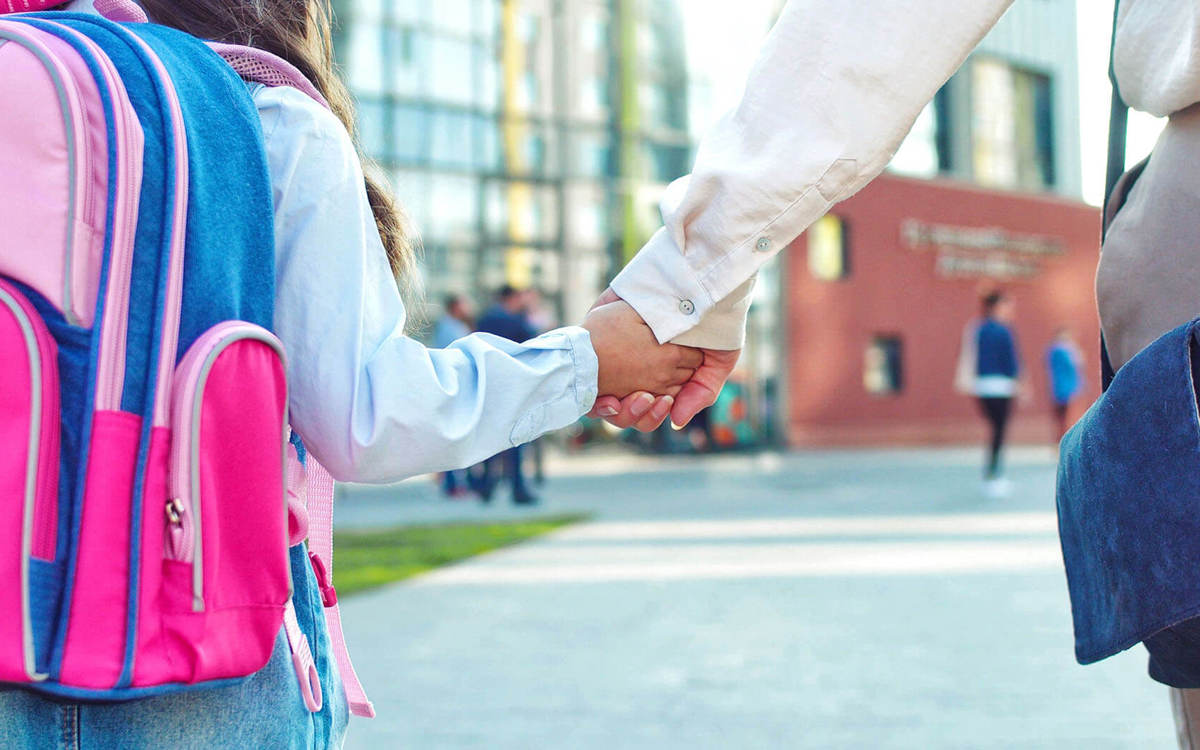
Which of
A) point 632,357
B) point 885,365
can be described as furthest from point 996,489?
point 885,365

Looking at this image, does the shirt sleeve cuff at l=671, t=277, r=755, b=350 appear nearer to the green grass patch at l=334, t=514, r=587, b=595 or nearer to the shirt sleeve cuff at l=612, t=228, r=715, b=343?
the shirt sleeve cuff at l=612, t=228, r=715, b=343

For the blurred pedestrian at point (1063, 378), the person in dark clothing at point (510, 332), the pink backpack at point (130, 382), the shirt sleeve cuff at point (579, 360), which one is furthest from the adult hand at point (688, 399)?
the blurred pedestrian at point (1063, 378)

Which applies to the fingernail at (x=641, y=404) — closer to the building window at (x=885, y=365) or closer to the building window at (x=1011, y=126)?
the building window at (x=885, y=365)

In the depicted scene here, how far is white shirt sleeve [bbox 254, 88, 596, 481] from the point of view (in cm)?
130

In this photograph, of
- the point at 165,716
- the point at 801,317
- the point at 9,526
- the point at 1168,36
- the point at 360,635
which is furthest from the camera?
the point at 801,317

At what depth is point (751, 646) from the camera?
4758 millimetres

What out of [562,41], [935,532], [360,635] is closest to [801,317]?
[562,41]

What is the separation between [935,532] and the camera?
28.3 feet

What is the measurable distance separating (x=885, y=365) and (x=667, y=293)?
24.4 meters

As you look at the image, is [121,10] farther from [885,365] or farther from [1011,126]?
[1011,126]

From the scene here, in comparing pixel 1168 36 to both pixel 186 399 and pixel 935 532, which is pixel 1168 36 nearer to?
pixel 186 399

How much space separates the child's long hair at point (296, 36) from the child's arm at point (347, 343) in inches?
8.9

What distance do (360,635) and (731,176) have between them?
154 inches

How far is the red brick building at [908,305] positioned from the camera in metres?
24.0
